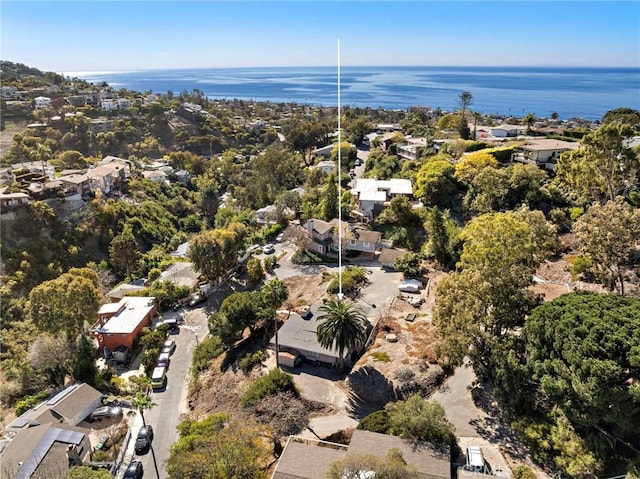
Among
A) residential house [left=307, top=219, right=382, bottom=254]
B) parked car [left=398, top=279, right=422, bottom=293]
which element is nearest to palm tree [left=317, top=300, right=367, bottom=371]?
parked car [left=398, top=279, right=422, bottom=293]

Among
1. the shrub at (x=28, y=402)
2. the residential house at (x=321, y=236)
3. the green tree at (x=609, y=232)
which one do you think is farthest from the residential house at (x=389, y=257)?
the shrub at (x=28, y=402)

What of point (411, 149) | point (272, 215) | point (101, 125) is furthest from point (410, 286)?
point (101, 125)

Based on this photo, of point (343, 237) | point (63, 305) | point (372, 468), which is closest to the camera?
point (372, 468)

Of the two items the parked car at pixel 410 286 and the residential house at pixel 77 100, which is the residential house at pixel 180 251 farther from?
the residential house at pixel 77 100

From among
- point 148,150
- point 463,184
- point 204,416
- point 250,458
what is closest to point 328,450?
point 250,458

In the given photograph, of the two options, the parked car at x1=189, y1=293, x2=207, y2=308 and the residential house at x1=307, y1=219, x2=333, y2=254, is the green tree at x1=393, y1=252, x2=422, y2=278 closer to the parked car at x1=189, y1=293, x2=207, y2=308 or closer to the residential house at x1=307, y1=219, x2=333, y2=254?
the residential house at x1=307, y1=219, x2=333, y2=254

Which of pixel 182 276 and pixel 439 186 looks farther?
pixel 439 186

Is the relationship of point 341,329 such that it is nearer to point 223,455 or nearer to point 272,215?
point 223,455
